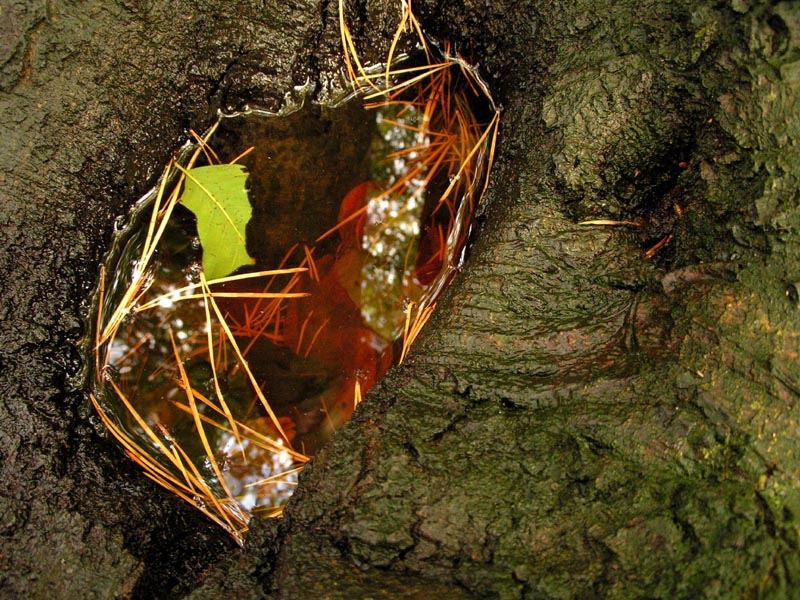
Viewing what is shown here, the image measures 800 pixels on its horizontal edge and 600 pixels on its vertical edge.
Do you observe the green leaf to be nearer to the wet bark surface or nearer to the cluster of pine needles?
the cluster of pine needles

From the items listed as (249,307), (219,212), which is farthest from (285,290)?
(219,212)

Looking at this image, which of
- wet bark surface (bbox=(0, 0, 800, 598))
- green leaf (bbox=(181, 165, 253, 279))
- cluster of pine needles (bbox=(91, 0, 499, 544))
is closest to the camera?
wet bark surface (bbox=(0, 0, 800, 598))

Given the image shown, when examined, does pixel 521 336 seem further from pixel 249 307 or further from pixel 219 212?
pixel 219 212

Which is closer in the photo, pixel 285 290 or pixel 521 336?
pixel 521 336

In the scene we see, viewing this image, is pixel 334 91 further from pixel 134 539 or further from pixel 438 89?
pixel 134 539

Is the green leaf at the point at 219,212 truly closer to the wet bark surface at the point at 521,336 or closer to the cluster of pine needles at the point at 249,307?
the cluster of pine needles at the point at 249,307

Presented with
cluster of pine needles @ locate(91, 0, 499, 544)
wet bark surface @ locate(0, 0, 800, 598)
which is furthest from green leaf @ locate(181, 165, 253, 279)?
wet bark surface @ locate(0, 0, 800, 598)

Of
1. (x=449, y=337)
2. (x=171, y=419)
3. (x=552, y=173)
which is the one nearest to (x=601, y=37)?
(x=552, y=173)
